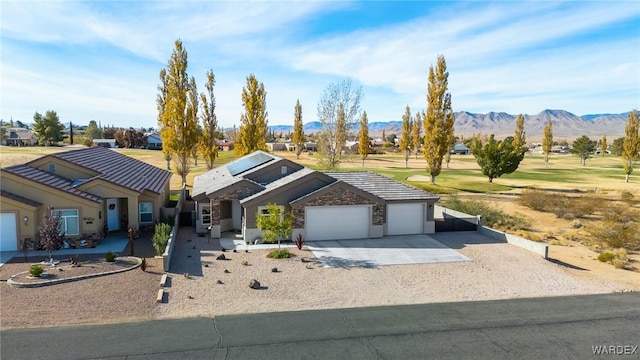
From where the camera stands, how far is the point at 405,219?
1054 inches

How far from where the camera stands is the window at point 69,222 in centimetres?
2205

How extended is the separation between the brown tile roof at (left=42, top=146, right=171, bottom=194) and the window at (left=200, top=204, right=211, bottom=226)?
3.06m

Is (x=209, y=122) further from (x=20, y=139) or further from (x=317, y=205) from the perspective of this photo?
(x=20, y=139)

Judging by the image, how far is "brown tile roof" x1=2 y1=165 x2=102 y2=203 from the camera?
2172 centimetres

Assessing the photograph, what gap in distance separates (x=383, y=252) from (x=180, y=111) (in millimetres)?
25652

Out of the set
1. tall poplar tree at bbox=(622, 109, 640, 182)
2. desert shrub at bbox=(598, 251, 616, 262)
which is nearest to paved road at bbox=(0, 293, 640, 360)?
desert shrub at bbox=(598, 251, 616, 262)

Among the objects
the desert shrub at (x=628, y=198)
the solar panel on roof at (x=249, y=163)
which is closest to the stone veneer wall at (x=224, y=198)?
the solar panel on roof at (x=249, y=163)

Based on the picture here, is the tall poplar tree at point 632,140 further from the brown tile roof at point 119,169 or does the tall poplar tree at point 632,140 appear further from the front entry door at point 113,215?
the front entry door at point 113,215

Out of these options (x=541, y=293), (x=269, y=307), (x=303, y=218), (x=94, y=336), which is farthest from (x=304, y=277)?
(x=541, y=293)

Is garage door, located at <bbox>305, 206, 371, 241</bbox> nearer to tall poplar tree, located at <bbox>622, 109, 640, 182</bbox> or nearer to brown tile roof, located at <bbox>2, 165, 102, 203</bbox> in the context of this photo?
brown tile roof, located at <bbox>2, 165, 102, 203</bbox>

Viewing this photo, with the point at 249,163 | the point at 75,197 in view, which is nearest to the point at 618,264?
the point at 249,163

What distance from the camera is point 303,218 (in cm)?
2461

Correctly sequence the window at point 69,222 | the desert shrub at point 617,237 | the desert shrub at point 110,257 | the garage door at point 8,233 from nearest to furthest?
the desert shrub at point 110,257 → the garage door at point 8,233 → the window at point 69,222 → the desert shrub at point 617,237

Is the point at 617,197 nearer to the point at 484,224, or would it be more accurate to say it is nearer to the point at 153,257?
the point at 484,224
